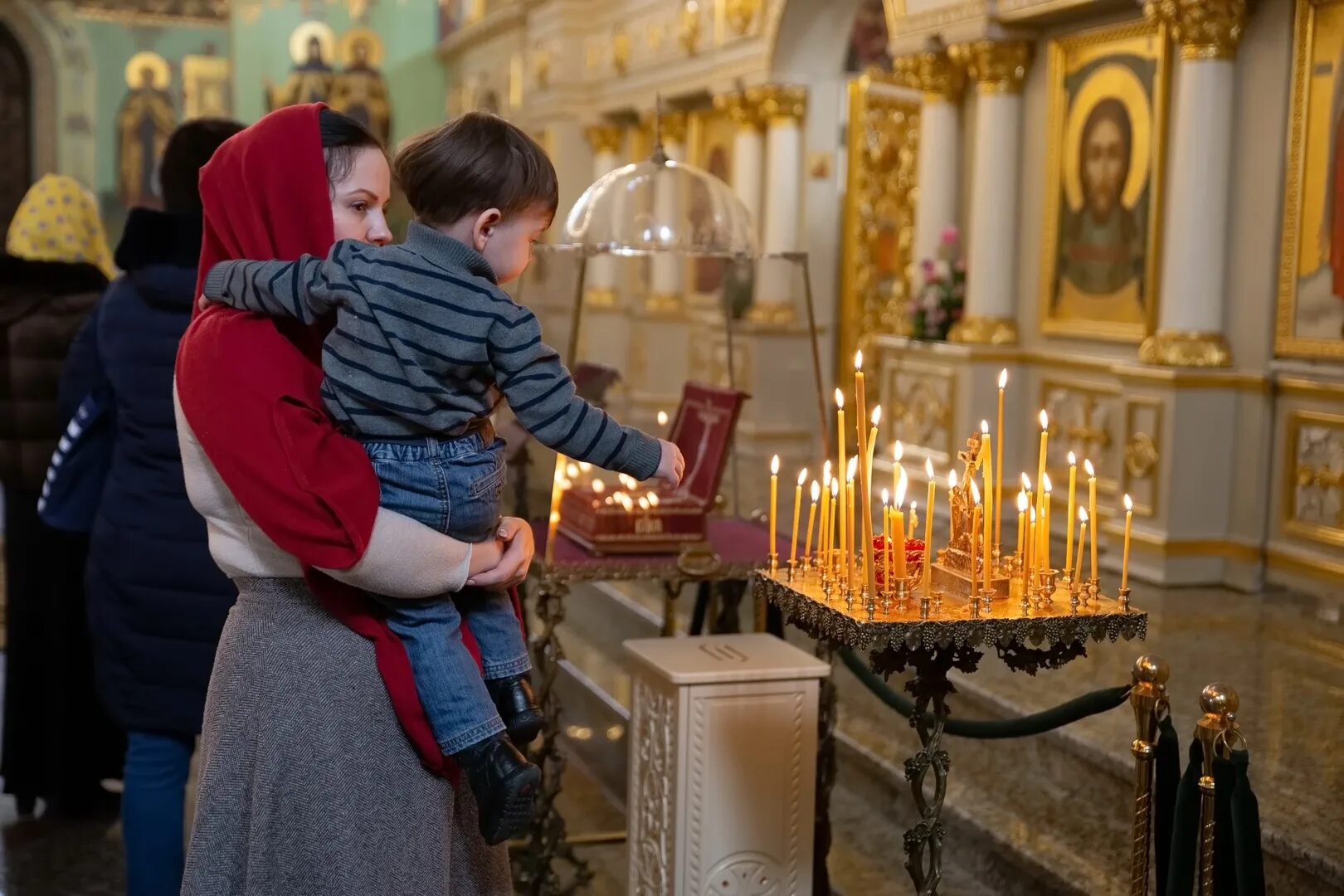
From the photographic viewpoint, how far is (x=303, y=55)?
22906 mm

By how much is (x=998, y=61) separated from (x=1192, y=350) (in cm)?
235

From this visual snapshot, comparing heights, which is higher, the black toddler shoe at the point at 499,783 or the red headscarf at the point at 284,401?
the red headscarf at the point at 284,401

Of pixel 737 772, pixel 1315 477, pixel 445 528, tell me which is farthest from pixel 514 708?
pixel 1315 477

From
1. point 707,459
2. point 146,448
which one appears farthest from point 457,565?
point 707,459

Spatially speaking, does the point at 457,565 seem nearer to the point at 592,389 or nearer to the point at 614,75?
the point at 592,389

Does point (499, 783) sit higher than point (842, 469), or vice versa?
point (842, 469)

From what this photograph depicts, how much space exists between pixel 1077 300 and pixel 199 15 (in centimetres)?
1794

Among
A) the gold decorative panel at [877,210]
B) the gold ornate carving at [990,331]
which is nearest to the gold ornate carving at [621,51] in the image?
the gold decorative panel at [877,210]

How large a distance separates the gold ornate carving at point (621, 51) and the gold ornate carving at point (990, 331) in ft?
23.4

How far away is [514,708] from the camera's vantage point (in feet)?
7.33

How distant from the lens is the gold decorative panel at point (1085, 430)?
25.6 ft

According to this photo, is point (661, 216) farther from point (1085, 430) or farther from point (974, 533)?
point (1085, 430)

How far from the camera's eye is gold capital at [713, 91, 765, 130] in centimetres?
1230

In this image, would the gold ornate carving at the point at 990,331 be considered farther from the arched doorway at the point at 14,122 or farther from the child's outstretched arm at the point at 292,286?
the arched doorway at the point at 14,122
